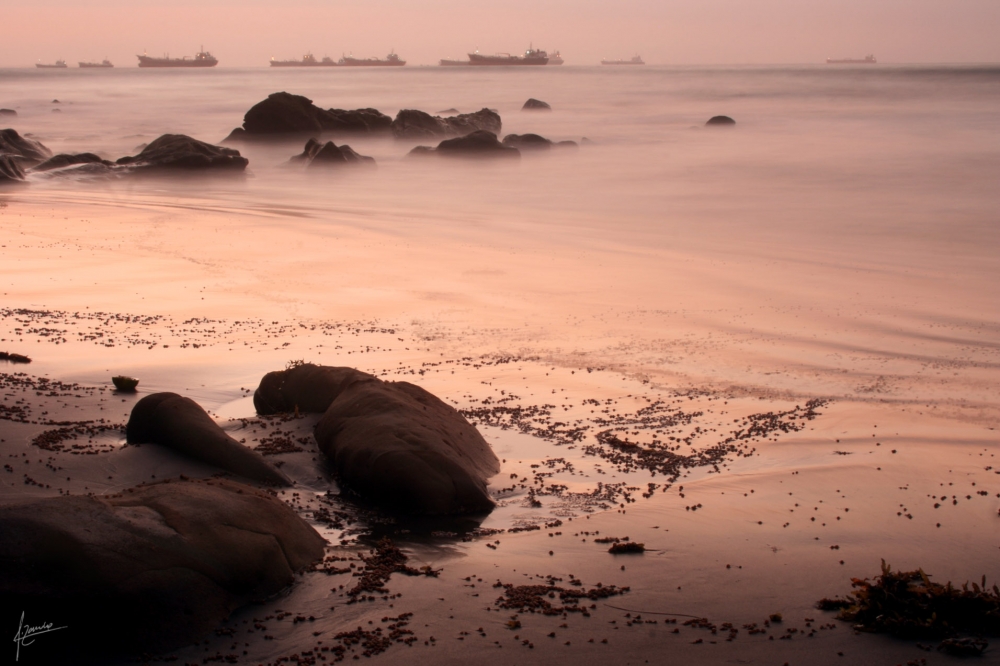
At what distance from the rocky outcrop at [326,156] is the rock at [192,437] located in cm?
2712

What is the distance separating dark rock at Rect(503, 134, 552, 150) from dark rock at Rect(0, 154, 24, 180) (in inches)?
767

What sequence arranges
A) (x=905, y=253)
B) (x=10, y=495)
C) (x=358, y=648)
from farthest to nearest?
1. (x=905, y=253)
2. (x=10, y=495)
3. (x=358, y=648)

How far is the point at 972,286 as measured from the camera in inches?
574

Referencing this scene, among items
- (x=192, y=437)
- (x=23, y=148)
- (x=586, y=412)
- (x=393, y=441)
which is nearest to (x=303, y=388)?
(x=192, y=437)

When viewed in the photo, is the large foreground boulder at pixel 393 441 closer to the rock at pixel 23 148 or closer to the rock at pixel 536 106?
the rock at pixel 23 148

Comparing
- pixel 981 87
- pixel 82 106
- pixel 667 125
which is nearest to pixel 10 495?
pixel 667 125

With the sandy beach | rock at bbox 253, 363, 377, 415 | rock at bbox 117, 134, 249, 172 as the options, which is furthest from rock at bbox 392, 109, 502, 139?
rock at bbox 253, 363, 377, 415

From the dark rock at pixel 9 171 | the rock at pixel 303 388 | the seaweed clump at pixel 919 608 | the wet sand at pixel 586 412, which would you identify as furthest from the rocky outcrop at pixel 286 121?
the seaweed clump at pixel 919 608

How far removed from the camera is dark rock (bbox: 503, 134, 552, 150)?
40.7 metres

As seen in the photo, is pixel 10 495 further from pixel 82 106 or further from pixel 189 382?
pixel 82 106

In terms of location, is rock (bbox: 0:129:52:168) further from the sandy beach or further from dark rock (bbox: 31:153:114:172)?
the sandy beach

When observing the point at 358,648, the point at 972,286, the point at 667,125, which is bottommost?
the point at 358,648

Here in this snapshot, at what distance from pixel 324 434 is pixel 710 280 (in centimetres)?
911

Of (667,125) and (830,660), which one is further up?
(667,125)
